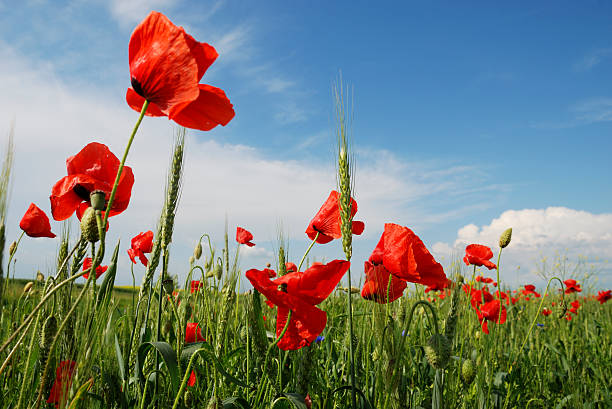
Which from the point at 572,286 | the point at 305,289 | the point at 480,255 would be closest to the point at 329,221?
the point at 305,289

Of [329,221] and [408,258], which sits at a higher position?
[329,221]

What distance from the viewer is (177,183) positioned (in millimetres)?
1401

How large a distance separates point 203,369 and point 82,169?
3.50 ft

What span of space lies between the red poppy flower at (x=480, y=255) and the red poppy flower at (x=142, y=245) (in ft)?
7.19

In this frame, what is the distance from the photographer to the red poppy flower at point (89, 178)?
121 cm

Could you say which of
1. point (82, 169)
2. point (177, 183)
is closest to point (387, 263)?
point (177, 183)

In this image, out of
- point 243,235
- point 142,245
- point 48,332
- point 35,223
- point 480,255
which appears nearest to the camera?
point 48,332

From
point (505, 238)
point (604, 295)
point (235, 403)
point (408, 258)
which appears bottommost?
point (235, 403)

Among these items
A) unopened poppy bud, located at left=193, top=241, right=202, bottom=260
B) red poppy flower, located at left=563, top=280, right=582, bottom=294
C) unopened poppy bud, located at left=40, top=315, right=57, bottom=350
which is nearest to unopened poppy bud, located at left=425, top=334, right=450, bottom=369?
unopened poppy bud, located at left=40, top=315, right=57, bottom=350

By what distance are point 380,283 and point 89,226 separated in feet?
3.40

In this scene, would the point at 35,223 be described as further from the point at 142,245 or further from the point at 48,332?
the point at 48,332

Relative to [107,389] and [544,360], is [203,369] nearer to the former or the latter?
[107,389]

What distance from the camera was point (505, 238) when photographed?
7.64 ft

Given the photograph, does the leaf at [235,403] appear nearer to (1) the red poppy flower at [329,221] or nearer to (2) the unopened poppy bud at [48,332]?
(2) the unopened poppy bud at [48,332]
